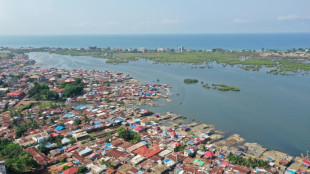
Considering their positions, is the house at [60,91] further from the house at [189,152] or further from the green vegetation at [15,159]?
the house at [189,152]

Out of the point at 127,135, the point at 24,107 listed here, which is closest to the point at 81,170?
the point at 127,135

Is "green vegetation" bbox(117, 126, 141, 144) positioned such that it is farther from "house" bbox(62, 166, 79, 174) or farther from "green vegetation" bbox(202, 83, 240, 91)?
"green vegetation" bbox(202, 83, 240, 91)

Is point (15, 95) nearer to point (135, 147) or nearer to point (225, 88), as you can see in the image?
A: point (135, 147)

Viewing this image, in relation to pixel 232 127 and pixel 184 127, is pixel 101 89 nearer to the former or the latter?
pixel 184 127

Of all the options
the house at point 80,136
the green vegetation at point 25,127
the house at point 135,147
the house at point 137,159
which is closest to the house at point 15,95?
the green vegetation at point 25,127

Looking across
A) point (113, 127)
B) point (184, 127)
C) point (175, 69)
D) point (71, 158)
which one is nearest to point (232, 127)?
point (184, 127)

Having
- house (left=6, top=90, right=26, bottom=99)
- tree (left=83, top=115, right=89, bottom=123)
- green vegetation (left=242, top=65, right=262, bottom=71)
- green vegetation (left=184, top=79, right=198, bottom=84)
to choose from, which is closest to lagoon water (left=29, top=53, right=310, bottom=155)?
green vegetation (left=184, top=79, right=198, bottom=84)

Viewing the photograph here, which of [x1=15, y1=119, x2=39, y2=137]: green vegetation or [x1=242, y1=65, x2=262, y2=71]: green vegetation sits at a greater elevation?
[x1=242, y1=65, x2=262, y2=71]: green vegetation
